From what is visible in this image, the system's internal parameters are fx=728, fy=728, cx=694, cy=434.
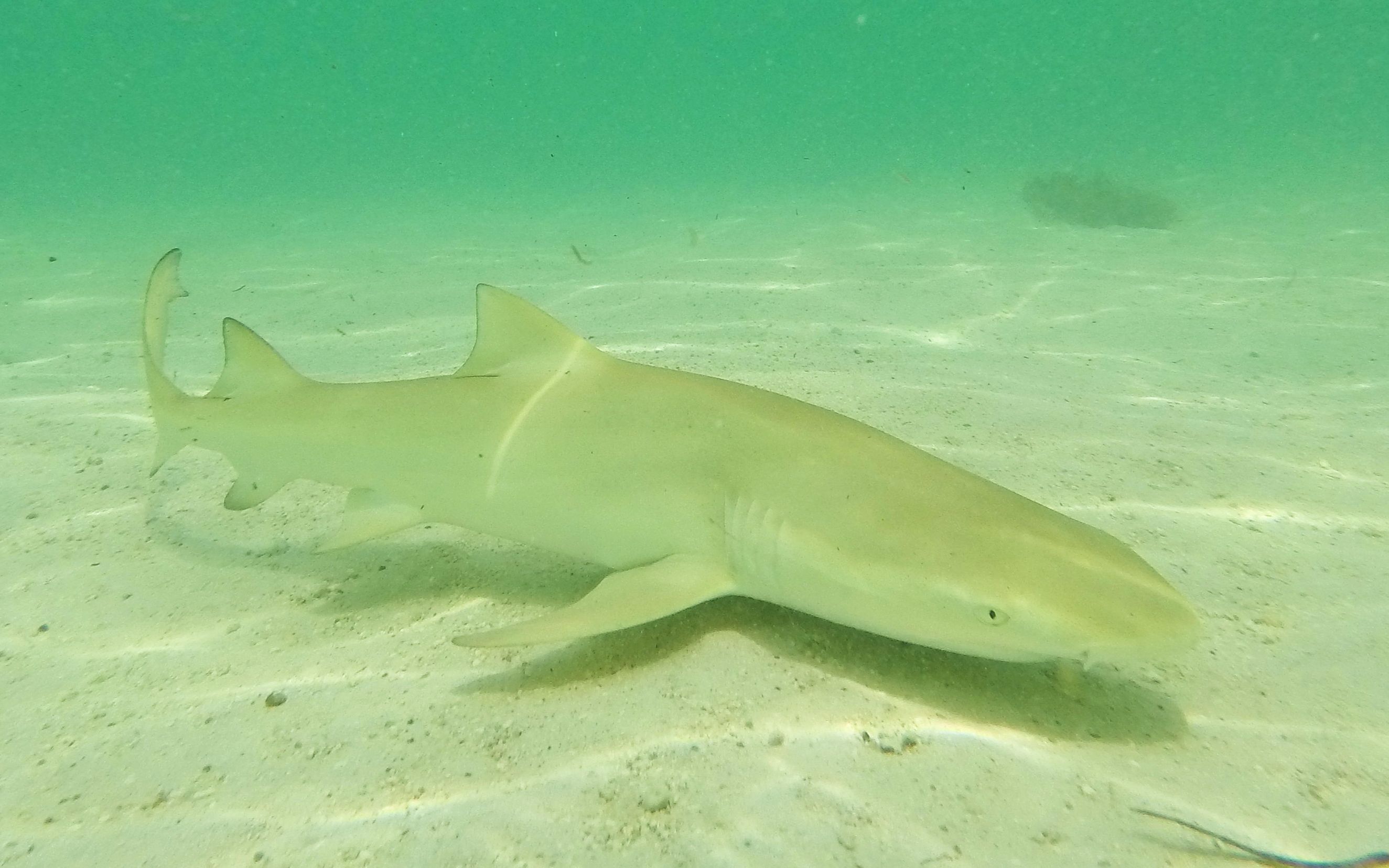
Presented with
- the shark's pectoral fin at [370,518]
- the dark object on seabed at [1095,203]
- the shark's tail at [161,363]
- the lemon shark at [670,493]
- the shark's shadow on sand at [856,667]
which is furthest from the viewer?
the dark object on seabed at [1095,203]

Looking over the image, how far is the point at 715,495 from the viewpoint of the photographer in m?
2.44

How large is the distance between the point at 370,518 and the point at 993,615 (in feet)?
7.56

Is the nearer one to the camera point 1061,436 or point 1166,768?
point 1166,768

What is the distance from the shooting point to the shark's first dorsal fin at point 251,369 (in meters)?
3.12

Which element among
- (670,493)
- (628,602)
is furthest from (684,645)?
(670,493)

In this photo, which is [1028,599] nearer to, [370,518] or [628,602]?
[628,602]

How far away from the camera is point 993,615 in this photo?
1.93 meters

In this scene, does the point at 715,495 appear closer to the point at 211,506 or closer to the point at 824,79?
the point at 211,506

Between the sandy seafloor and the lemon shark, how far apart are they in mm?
292

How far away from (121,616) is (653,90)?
14894cm

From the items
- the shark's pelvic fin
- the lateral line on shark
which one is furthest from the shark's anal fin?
the shark's pelvic fin

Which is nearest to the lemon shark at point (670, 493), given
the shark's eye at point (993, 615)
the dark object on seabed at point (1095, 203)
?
the shark's eye at point (993, 615)

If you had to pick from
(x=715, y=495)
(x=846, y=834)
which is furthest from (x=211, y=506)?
(x=846, y=834)

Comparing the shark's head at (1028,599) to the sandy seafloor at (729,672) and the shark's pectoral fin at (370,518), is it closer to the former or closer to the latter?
the sandy seafloor at (729,672)
